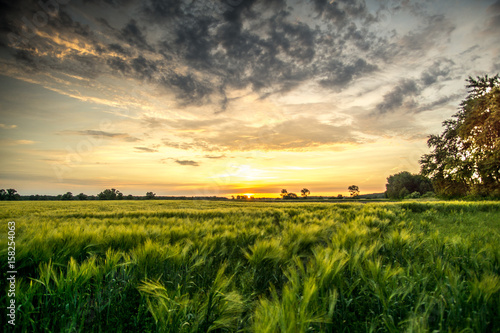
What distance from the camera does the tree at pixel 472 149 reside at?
21766 millimetres

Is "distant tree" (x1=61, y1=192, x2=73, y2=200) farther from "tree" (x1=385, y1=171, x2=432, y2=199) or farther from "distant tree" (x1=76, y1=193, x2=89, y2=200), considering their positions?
"tree" (x1=385, y1=171, x2=432, y2=199)

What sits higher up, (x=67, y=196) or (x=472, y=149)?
(x=472, y=149)

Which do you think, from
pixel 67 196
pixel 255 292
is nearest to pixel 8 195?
pixel 67 196

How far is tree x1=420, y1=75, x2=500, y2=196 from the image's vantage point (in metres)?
21.8

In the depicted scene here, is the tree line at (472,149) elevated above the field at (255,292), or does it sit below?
above

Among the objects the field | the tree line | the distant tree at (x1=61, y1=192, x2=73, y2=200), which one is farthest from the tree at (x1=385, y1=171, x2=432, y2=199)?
the distant tree at (x1=61, y1=192, x2=73, y2=200)

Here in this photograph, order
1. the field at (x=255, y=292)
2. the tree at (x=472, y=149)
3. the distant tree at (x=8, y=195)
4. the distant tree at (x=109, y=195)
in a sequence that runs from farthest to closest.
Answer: the distant tree at (x=109, y=195)
the distant tree at (x=8, y=195)
the tree at (x=472, y=149)
the field at (x=255, y=292)

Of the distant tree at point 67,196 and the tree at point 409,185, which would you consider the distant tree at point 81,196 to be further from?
the tree at point 409,185


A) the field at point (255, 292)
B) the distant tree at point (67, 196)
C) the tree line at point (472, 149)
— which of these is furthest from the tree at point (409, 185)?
the distant tree at point (67, 196)

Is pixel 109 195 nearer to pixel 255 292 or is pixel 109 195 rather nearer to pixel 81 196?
pixel 81 196

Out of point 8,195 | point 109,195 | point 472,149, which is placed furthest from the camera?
point 109,195

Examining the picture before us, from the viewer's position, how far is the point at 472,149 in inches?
1013

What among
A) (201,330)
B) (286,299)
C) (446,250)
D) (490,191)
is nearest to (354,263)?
(286,299)

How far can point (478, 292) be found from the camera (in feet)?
5.86
